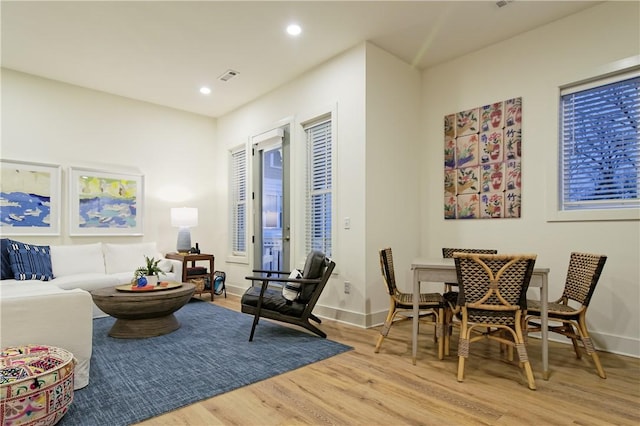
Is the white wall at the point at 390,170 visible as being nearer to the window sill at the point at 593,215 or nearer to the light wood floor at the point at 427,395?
the light wood floor at the point at 427,395

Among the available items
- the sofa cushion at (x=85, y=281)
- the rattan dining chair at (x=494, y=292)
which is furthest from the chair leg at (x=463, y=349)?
the sofa cushion at (x=85, y=281)

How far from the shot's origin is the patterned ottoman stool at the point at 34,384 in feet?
5.57

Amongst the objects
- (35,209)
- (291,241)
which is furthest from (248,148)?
(35,209)

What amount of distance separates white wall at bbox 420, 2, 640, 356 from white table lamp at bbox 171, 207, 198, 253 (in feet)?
11.4

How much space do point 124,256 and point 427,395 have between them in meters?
4.48

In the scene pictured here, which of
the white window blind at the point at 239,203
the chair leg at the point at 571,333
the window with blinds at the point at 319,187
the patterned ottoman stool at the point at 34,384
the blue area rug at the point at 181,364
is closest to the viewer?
the patterned ottoman stool at the point at 34,384

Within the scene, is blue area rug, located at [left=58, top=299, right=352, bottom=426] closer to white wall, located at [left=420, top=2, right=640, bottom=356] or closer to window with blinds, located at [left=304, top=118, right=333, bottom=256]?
window with blinds, located at [left=304, top=118, right=333, bottom=256]

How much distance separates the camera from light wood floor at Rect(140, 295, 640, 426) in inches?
79.2

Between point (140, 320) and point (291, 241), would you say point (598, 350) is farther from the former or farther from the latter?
point (140, 320)

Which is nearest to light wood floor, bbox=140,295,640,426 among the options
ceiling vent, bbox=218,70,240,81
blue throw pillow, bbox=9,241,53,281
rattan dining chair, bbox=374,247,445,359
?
rattan dining chair, bbox=374,247,445,359

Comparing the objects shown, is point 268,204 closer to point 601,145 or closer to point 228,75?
point 228,75

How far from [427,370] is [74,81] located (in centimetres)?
559

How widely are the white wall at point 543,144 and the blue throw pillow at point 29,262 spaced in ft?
15.0

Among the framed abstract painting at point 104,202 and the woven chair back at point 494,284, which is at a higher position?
the framed abstract painting at point 104,202
